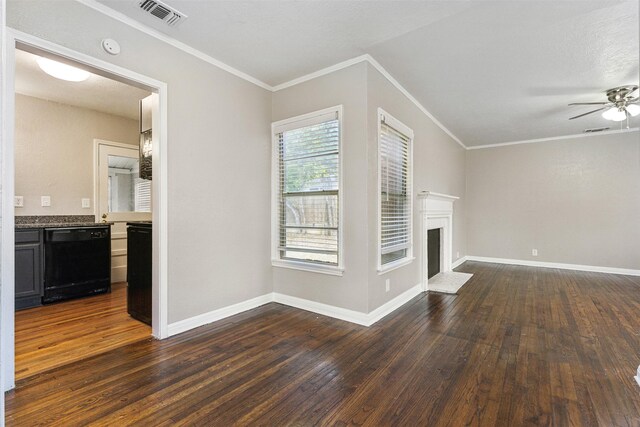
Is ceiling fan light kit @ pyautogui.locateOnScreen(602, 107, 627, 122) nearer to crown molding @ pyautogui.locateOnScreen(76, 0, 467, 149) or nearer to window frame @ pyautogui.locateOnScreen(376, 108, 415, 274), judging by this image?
crown molding @ pyautogui.locateOnScreen(76, 0, 467, 149)

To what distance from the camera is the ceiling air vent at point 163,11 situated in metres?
2.28

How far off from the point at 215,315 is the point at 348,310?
138cm

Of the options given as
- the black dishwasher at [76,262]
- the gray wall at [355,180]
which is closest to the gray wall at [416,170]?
the gray wall at [355,180]

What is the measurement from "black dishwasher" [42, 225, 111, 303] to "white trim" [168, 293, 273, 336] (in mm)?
2080

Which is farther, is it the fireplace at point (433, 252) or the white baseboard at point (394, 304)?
the fireplace at point (433, 252)

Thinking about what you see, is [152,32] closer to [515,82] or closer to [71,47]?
[71,47]

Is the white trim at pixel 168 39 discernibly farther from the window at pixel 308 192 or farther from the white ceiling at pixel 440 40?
the window at pixel 308 192

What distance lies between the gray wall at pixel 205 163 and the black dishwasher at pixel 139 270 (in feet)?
1.23

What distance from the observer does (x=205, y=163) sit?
9.96 feet

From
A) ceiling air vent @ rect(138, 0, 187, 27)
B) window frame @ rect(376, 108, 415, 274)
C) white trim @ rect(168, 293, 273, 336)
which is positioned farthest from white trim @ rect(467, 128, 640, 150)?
ceiling air vent @ rect(138, 0, 187, 27)

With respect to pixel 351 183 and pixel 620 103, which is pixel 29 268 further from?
pixel 620 103

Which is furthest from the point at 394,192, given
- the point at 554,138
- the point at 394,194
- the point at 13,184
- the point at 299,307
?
the point at 554,138

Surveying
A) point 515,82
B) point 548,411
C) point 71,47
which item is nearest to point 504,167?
point 515,82

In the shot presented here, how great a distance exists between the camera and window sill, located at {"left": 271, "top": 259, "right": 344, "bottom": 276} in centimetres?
324
